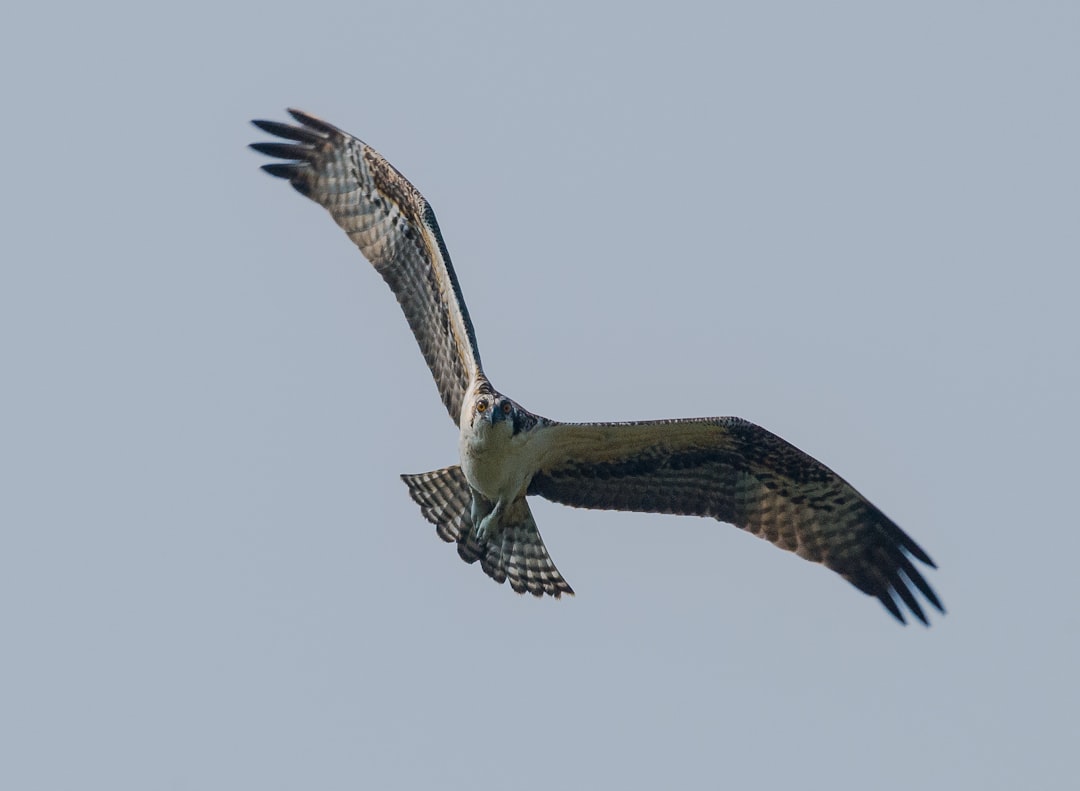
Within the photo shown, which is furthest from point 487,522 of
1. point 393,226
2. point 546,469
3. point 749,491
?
point 393,226

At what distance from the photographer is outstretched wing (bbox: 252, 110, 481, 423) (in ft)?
39.5

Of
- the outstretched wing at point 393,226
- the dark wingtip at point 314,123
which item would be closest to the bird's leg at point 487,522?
the outstretched wing at point 393,226

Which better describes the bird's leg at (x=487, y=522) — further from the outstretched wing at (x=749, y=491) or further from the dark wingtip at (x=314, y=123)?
the dark wingtip at (x=314, y=123)

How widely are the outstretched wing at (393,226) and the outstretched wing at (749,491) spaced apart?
3.59 feet

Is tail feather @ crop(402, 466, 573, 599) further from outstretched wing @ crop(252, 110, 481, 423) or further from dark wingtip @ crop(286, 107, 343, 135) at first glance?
dark wingtip @ crop(286, 107, 343, 135)

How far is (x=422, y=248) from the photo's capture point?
Result: 490 inches

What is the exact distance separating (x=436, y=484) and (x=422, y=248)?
A: 197 centimetres

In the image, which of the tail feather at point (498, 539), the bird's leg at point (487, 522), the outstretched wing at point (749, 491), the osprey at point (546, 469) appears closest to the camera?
the osprey at point (546, 469)

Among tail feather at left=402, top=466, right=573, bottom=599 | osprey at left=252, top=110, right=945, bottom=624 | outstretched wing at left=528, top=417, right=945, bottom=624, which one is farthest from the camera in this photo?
tail feather at left=402, top=466, right=573, bottom=599

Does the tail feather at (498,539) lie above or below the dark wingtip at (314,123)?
below

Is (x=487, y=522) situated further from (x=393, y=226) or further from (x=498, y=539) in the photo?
(x=393, y=226)

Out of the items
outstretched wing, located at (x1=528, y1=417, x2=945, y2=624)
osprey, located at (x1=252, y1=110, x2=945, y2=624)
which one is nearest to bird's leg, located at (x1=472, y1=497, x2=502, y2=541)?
osprey, located at (x1=252, y1=110, x2=945, y2=624)

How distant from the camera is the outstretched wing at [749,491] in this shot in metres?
11.9

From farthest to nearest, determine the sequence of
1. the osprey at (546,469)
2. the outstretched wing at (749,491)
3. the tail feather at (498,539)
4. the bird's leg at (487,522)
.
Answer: the tail feather at (498,539) < the bird's leg at (487,522) < the outstretched wing at (749,491) < the osprey at (546,469)
